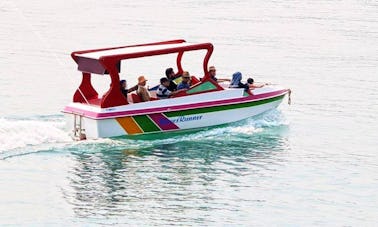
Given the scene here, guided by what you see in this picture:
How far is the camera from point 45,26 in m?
58.2

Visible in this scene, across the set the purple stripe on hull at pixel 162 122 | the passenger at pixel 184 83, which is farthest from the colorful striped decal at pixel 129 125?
the passenger at pixel 184 83

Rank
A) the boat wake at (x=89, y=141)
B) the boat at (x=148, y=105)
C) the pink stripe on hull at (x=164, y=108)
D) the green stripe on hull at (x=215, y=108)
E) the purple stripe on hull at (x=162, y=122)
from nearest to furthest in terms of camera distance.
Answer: the boat wake at (x=89, y=141)
the pink stripe on hull at (x=164, y=108)
the boat at (x=148, y=105)
the purple stripe on hull at (x=162, y=122)
the green stripe on hull at (x=215, y=108)

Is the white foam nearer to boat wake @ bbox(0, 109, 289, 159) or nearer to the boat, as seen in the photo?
boat wake @ bbox(0, 109, 289, 159)

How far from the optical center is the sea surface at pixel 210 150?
91.6ft

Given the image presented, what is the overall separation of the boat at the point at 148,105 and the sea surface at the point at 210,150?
32 cm

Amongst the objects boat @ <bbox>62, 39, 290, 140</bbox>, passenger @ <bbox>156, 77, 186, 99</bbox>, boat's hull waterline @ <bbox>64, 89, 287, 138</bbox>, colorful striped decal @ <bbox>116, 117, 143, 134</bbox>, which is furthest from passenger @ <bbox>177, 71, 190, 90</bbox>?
colorful striped decal @ <bbox>116, 117, 143, 134</bbox>

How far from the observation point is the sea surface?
91.6 feet

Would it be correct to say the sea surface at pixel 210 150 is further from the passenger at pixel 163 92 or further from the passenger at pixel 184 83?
the passenger at pixel 184 83

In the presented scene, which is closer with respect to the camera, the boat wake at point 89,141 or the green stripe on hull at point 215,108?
the boat wake at point 89,141

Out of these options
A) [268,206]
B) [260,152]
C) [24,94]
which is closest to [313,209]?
[268,206]

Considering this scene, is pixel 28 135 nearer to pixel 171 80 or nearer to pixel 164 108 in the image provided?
pixel 164 108

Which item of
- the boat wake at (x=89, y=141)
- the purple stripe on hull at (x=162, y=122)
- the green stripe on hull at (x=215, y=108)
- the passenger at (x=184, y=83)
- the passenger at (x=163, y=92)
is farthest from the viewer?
the passenger at (x=184, y=83)

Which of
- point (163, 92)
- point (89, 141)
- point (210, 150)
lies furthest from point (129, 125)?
point (210, 150)

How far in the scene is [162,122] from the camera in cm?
3375
